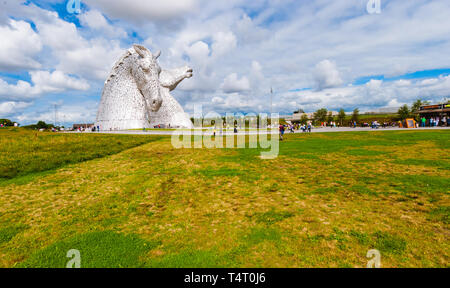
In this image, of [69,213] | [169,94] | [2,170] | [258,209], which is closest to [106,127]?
[169,94]

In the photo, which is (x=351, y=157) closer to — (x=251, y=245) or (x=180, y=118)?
(x=251, y=245)

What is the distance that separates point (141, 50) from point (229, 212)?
150 feet

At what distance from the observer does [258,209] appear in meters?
6.10

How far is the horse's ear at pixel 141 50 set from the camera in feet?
Result: 139

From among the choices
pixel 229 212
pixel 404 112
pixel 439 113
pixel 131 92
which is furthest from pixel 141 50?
pixel 404 112

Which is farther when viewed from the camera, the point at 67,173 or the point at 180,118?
the point at 180,118

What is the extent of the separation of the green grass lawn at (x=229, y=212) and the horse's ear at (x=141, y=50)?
36.9 meters

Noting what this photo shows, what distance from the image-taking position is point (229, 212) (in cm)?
604

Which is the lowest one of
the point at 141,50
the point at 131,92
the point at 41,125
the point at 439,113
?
the point at 439,113

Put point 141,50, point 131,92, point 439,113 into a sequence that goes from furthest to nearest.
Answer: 1. point 131,92
2. point 141,50
3. point 439,113

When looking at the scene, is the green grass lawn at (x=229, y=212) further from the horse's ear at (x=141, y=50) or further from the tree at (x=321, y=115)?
the tree at (x=321, y=115)

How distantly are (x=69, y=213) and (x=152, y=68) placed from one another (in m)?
42.3

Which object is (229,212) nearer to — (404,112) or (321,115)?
(404,112)
